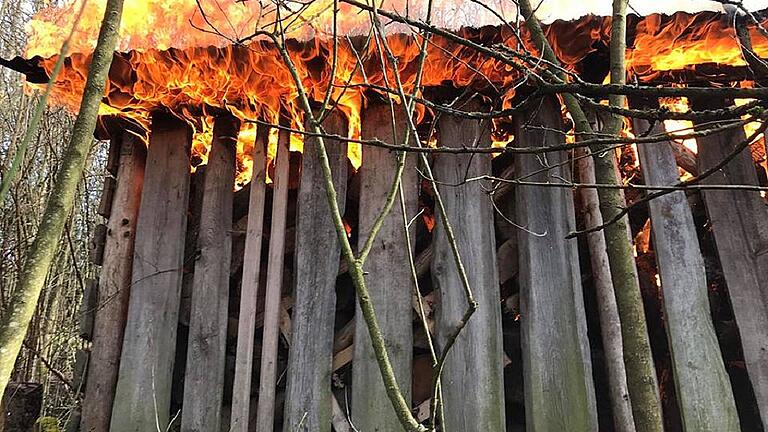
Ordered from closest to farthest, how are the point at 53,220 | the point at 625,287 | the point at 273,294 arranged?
1. the point at 53,220
2. the point at 625,287
3. the point at 273,294

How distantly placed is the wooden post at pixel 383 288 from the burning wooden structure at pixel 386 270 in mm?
11

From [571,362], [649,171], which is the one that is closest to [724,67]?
[649,171]

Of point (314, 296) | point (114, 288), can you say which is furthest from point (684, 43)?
point (114, 288)

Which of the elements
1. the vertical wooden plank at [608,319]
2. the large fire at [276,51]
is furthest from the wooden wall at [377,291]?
the large fire at [276,51]

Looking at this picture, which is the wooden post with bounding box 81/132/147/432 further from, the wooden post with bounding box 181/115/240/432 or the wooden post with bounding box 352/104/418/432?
the wooden post with bounding box 352/104/418/432

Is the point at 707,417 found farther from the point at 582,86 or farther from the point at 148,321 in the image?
the point at 148,321

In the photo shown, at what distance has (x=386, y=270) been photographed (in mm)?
3391

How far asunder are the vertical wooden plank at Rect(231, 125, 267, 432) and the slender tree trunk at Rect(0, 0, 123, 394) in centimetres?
197

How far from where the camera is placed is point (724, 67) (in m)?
3.37

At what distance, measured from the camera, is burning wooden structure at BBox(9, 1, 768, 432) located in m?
3.11

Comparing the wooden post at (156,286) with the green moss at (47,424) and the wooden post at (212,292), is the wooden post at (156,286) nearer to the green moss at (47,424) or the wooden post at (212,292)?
the wooden post at (212,292)

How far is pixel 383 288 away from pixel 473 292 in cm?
48

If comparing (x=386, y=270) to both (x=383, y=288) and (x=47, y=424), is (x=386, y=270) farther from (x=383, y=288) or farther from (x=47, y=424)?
(x=47, y=424)

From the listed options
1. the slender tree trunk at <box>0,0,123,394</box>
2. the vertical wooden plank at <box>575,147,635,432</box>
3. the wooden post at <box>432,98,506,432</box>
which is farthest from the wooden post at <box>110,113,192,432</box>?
the vertical wooden plank at <box>575,147,635,432</box>
